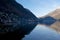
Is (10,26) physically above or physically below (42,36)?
above

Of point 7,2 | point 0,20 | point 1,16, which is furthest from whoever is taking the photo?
point 7,2

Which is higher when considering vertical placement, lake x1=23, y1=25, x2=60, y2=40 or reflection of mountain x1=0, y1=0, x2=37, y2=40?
reflection of mountain x1=0, y1=0, x2=37, y2=40

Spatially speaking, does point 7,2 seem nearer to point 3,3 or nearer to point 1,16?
point 3,3

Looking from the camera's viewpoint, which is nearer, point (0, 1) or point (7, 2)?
point (0, 1)

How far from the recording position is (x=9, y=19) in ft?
420

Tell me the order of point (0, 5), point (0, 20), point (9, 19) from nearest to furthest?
point (0, 20) < point (9, 19) < point (0, 5)

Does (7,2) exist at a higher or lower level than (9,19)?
higher

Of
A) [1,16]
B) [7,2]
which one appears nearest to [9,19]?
[1,16]

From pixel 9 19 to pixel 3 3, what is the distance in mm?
25729

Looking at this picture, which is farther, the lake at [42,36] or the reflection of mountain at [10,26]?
the reflection of mountain at [10,26]

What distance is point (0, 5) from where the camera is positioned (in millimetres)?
139500

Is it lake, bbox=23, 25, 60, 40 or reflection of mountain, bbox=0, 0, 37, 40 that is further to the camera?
reflection of mountain, bbox=0, 0, 37, 40

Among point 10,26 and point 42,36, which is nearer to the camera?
point 42,36

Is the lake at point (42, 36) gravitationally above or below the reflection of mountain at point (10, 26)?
below
